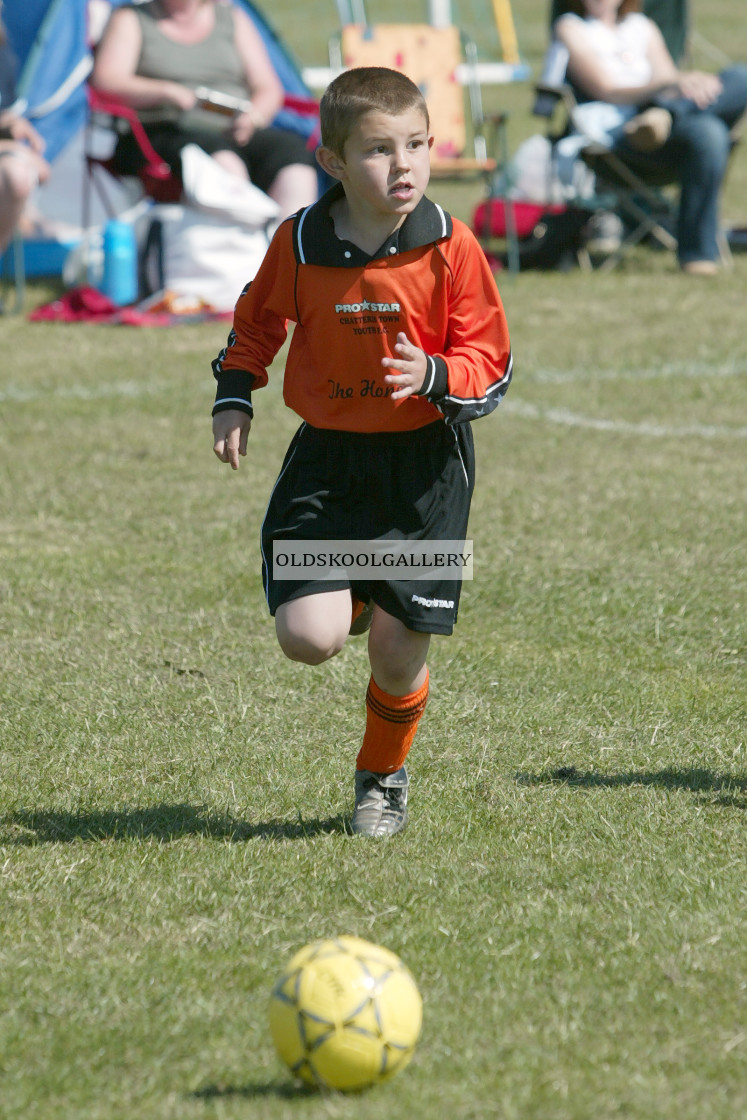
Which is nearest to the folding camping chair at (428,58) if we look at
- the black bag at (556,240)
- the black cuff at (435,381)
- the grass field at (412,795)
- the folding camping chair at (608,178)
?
the folding camping chair at (608,178)

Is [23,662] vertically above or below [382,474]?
below

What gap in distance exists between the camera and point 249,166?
31.8ft

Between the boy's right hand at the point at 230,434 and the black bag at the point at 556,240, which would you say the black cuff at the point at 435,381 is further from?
the black bag at the point at 556,240

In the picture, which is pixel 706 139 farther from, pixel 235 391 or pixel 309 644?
pixel 309 644

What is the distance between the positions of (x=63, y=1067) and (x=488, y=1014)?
2.36 feet

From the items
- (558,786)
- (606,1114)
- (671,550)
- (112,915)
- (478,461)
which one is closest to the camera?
(606,1114)

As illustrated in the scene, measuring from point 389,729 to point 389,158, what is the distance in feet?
4.13

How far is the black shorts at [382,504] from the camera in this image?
10.5ft

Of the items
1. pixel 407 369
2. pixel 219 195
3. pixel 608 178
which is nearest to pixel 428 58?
pixel 608 178

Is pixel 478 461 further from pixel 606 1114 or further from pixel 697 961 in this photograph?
pixel 606 1114

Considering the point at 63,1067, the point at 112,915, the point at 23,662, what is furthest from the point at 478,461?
the point at 63,1067

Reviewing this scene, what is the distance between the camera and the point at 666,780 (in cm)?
354

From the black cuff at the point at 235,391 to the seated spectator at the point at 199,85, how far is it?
20.6 ft

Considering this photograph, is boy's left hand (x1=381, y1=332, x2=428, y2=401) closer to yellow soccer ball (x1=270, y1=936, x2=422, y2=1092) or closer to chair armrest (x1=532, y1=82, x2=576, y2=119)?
yellow soccer ball (x1=270, y1=936, x2=422, y2=1092)
